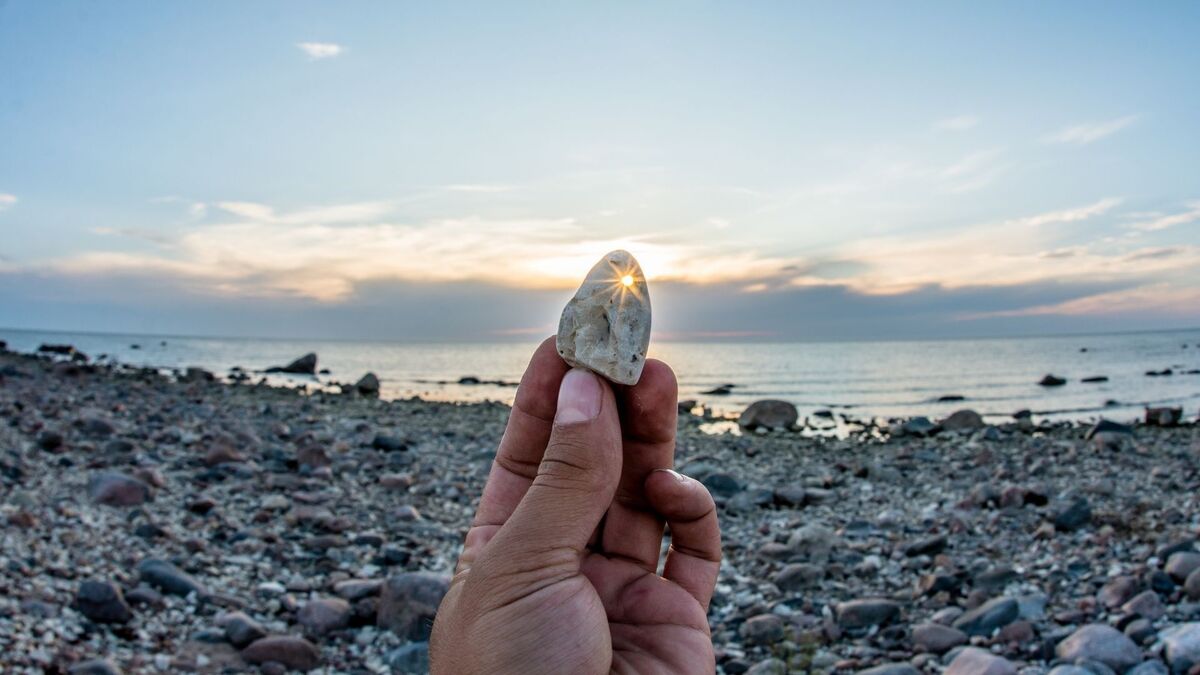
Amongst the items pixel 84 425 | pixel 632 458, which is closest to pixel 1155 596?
pixel 632 458

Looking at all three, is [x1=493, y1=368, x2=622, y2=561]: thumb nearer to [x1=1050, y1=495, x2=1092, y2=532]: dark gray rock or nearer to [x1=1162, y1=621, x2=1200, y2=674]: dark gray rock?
[x1=1162, y1=621, x2=1200, y2=674]: dark gray rock

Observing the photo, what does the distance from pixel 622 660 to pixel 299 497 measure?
7.39 m

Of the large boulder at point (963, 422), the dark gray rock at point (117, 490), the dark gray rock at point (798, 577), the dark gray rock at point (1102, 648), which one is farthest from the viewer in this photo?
the large boulder at point (963, 422)

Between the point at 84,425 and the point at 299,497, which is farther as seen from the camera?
the point at 84,425

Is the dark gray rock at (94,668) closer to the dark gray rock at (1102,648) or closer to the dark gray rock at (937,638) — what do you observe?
the dark gray rock at (937,638)

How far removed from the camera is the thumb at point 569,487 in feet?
6.95

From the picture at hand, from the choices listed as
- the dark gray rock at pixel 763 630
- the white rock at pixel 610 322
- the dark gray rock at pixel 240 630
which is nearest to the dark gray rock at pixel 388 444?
the dark gray rock at pixel 240 630

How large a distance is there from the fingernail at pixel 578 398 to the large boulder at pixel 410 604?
131 inches

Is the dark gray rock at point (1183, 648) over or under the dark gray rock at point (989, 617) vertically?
over

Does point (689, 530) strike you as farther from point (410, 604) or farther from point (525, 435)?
point (410, 604)

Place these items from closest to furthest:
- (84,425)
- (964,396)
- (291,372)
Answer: (84,425) < (964,396) < (291,372)

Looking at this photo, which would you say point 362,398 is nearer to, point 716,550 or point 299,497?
Result: point 299,497

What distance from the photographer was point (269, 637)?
4.87m

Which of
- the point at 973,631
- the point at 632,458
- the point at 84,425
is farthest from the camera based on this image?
the point at 84,425
